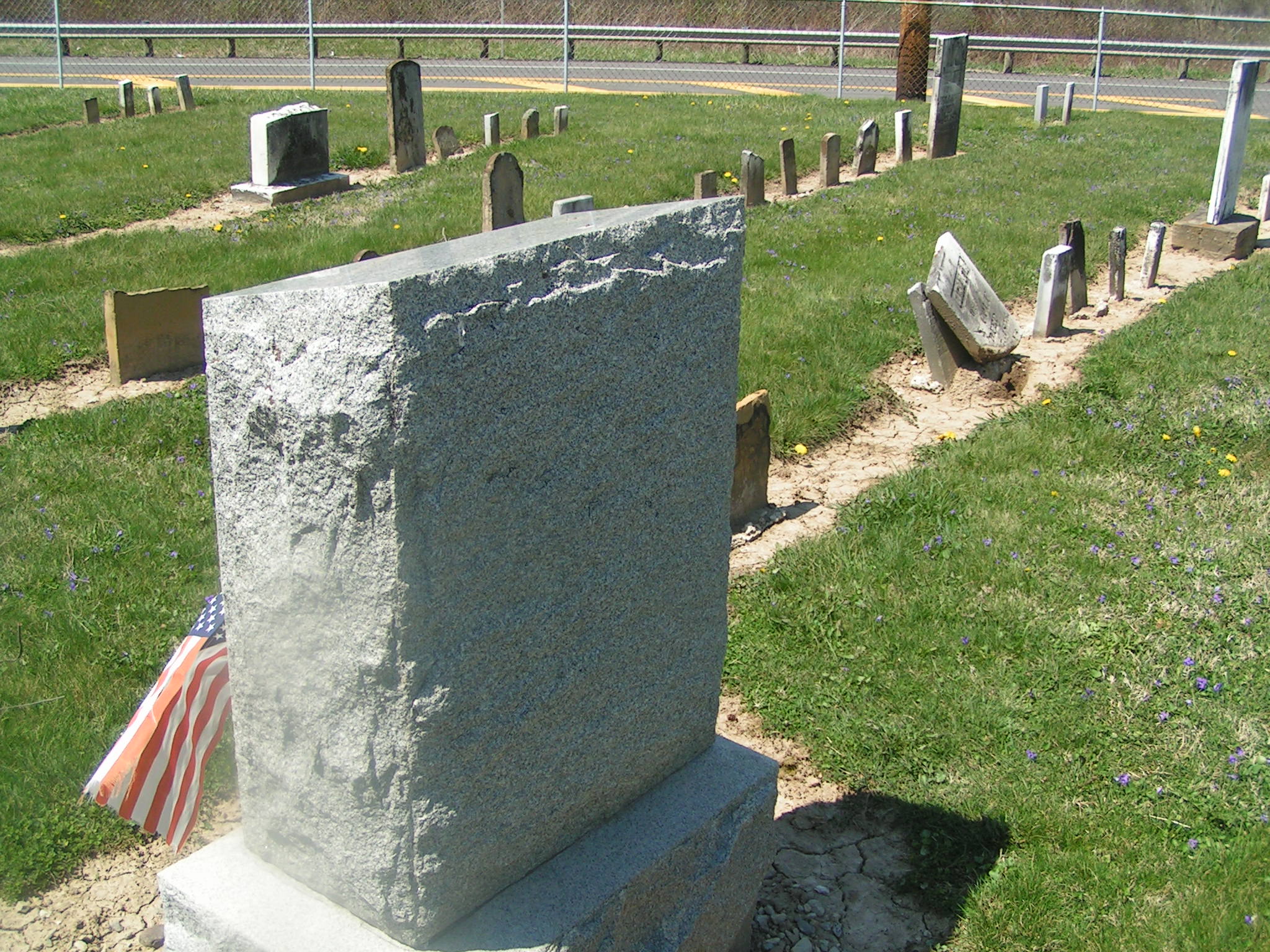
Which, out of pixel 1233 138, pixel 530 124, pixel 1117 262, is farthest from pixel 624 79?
pixel 1117 262

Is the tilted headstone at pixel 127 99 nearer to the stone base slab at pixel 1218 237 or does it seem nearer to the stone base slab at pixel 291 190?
the stone base slab at pixel 291 190

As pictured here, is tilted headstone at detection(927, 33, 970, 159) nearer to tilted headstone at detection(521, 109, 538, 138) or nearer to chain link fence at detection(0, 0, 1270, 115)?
tilted headstone at detection(521, 109, 538, 138)

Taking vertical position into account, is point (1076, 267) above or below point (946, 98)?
below

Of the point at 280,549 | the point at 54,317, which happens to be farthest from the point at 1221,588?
the point at 54,317

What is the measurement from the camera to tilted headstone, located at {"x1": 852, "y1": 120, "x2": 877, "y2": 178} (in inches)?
519

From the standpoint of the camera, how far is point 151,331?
7.38 m

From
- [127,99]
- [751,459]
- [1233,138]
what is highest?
[1233,138]

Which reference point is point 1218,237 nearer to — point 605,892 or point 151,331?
point 151,331

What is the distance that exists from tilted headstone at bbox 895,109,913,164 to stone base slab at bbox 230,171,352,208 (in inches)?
254

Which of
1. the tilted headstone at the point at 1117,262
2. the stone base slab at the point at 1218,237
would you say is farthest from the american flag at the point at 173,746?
the stone base slab at the point at 1218,237

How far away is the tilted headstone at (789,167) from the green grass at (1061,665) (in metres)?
6.39

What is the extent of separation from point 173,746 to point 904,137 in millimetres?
12553

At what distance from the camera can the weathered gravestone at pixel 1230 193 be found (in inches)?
399

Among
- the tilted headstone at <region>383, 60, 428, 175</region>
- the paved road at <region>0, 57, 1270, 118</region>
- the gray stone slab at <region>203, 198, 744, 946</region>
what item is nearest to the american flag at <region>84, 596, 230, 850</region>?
the gray stone slab at <region>203, 198, 744, 946</region>
